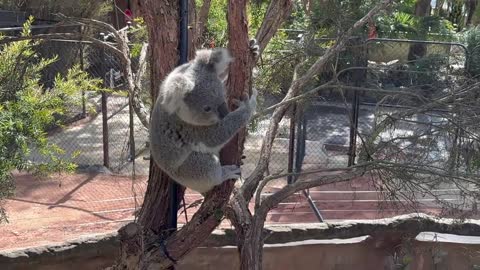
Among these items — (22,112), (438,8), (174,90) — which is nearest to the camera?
(174,90)

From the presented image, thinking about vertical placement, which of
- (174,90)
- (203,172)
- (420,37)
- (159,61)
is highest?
(420,37)

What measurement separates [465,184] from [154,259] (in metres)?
2.46

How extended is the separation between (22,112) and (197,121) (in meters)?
1.23

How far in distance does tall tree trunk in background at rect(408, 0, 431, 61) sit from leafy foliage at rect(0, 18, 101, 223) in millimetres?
7886

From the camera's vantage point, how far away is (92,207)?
7.19 metres

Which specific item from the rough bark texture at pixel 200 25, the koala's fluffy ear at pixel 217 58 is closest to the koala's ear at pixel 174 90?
the koala's fluffy ear at pixel 217 58

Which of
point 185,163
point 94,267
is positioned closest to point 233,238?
point 94,267

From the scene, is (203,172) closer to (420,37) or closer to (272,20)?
(272,20)

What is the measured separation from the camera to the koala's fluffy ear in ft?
10.8

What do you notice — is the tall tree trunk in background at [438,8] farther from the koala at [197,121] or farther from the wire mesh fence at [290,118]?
the koala at [197,121]

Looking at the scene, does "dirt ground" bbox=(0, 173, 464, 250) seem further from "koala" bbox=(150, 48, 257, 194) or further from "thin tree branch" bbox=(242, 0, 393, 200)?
"koala" bbox=(150, 48, 257, 194)

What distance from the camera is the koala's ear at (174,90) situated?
→ 126 inches

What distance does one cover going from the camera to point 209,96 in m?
3.34

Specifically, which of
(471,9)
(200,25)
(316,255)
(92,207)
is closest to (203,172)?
(200,25)
